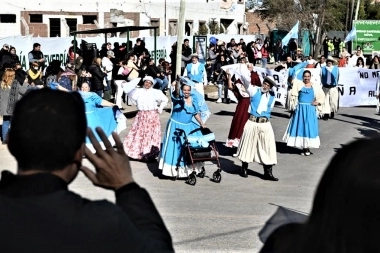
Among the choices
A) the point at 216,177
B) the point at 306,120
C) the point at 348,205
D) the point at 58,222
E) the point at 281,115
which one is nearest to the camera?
the point at 348,205

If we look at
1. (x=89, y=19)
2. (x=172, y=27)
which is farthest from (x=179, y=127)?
(x=172, y=27)

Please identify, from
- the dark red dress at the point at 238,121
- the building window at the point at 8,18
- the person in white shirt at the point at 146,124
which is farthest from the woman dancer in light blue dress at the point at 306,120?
the building window at the point at 8,18

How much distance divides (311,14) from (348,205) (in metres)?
50.2

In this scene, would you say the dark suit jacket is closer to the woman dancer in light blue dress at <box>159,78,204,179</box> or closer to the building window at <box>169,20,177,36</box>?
the woman dancer in light blue dress at <box>159,78,204,179</box>

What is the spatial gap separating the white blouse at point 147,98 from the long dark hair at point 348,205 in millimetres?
11696

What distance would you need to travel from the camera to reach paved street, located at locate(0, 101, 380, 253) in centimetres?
851

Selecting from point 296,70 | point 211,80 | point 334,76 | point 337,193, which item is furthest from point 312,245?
point 211,80

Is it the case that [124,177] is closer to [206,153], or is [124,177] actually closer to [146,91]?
[206,153]

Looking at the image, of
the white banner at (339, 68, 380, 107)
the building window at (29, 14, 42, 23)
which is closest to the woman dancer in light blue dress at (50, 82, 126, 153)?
the white banner at (339, 68, 380, 107)

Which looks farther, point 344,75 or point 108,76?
point 344,75

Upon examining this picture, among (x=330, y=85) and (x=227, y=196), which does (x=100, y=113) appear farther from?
(x=330, y=85)

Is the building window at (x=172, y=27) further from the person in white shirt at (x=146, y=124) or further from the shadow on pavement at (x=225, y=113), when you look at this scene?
the person in white shirt at (x=146, y=124)

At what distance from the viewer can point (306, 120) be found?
14.4 metres

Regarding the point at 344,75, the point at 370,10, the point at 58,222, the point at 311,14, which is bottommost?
the point at 344,75
